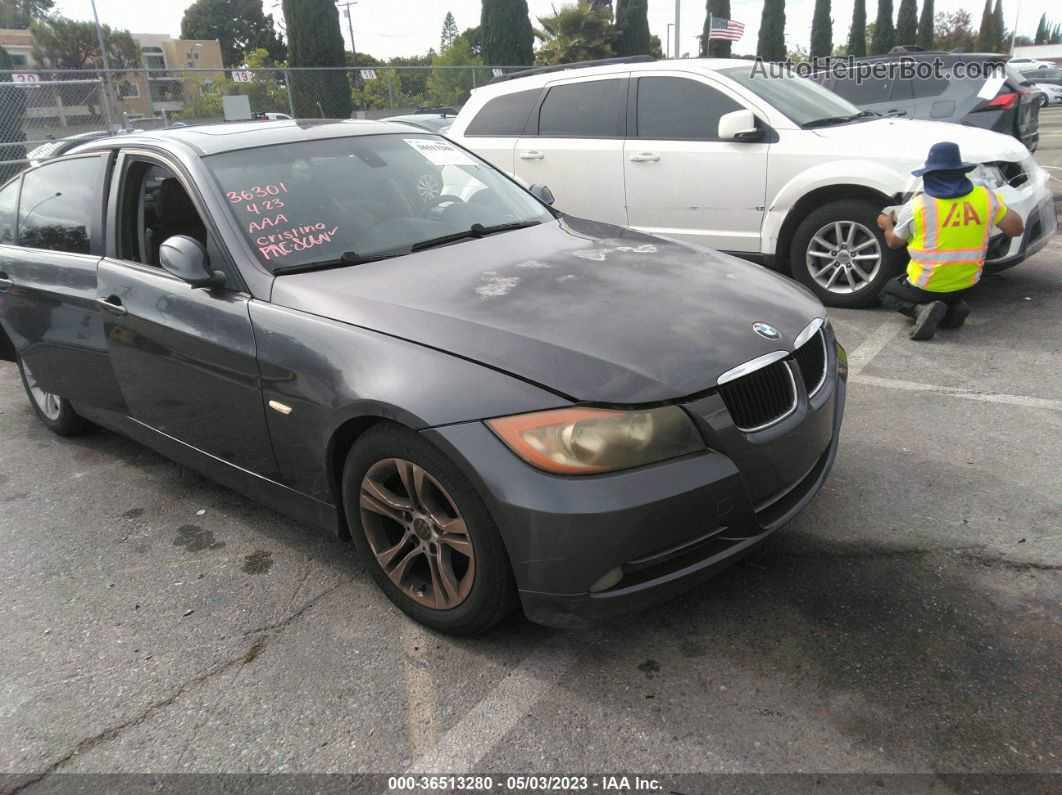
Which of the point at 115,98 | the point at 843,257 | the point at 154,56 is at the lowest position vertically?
the point at 843,257

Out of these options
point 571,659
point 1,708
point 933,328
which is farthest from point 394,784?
point 933,328

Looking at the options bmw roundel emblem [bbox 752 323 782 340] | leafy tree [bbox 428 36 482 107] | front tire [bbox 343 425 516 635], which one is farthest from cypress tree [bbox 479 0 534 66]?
front tire [bbox 343 425 516 635]

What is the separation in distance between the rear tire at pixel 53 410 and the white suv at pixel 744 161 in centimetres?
375

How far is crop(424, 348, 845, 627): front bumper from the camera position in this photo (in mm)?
2395

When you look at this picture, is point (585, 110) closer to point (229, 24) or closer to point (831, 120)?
point (831, 120)

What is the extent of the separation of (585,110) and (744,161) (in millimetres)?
1553

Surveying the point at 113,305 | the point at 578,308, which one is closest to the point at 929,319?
the point at 578,308

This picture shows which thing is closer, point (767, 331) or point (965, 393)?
point (767, 331)

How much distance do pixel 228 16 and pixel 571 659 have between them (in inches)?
3997

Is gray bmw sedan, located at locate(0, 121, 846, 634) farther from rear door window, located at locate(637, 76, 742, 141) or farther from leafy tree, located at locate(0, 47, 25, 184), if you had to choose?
leafy tree, located at locate(0, 47, 25, 184)

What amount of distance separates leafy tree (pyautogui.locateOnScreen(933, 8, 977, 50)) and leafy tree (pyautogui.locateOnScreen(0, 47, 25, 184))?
69.8 metres

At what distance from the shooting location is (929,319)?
5590 mm

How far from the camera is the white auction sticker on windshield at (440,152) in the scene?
4.18 meters

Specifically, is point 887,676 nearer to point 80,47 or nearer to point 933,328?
point 933,328
